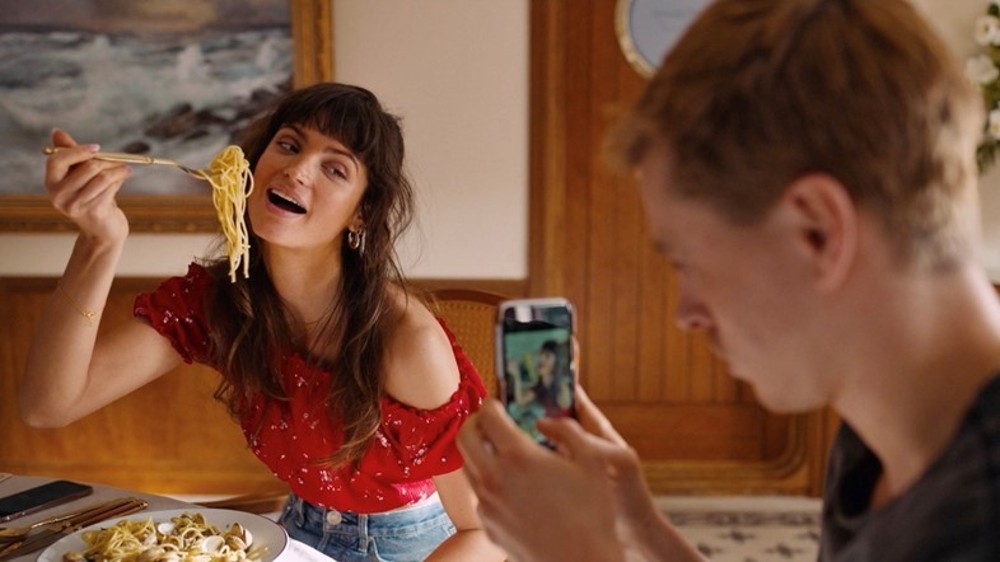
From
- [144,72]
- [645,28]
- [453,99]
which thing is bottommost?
[453,99]

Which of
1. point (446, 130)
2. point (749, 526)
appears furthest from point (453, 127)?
point (749, 526)

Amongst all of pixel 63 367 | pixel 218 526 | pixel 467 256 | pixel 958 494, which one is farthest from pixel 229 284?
pixel 467 256

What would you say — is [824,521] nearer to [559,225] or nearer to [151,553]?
→ [151,553]

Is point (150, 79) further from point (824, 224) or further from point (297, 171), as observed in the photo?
point (824, 224)

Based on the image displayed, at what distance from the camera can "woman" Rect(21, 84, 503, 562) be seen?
162 cm

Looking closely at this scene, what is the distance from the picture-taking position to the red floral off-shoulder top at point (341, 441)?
5.33ft

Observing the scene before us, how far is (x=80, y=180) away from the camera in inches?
57.2

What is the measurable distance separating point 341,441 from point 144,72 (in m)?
2.27

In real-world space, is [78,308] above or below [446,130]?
below

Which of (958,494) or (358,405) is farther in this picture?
(358,405)

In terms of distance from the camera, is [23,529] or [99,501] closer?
[23,529]

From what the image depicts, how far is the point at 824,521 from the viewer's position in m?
0.91

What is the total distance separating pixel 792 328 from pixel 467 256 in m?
2.80

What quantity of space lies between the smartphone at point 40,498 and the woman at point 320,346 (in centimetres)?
25
